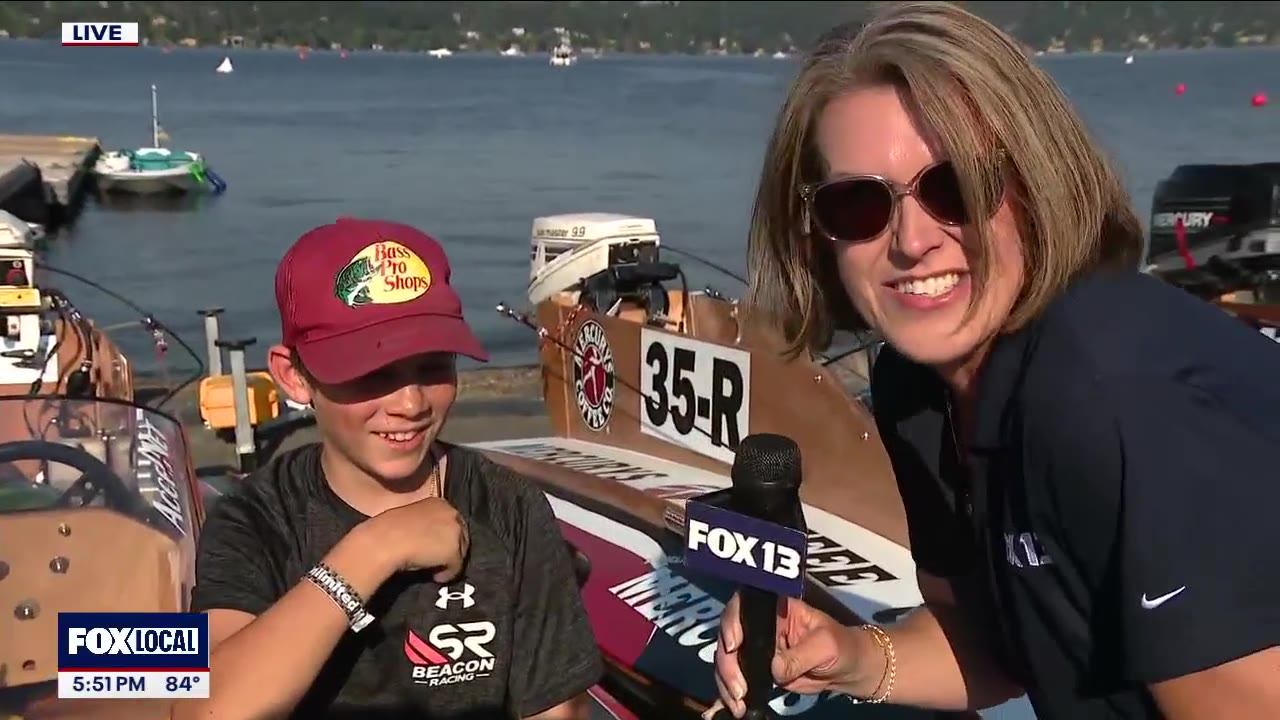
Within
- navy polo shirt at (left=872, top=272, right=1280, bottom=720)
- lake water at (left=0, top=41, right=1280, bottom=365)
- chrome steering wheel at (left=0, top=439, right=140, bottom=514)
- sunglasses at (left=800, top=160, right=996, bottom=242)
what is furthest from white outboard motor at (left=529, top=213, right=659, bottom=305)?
navy polo shirt at (left=872, top=272, right=1280, bottom=720)

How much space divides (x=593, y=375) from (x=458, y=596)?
167 inches

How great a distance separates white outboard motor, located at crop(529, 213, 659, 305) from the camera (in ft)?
24.3

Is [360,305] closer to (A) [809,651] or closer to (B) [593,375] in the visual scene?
(A) [809,651]

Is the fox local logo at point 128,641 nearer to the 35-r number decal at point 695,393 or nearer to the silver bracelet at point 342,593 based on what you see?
the silver bracelet at point 342,593

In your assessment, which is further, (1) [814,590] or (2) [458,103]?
(2) [458,103]

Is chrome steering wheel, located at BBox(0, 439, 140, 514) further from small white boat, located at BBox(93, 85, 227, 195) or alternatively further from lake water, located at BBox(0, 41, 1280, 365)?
small white boat, located at BBox(93, 85, 227, 195)

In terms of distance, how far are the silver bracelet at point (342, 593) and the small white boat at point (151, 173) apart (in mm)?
36251

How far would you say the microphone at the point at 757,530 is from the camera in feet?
5.61

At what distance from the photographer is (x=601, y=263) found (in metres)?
7.38

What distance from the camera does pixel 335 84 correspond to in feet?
364

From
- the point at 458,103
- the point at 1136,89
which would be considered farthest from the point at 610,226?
the point at 1136,89

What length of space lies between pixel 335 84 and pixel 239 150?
202ft

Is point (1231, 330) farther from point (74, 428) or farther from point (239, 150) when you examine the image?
point (239, 150)

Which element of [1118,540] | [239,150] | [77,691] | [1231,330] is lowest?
[239,150]
